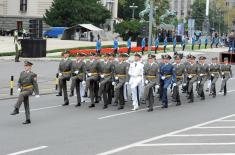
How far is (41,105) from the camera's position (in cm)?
2388

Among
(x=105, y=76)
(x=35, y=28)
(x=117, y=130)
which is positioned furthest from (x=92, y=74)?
(x=35, y=28)

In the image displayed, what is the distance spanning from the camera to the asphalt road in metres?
14.8

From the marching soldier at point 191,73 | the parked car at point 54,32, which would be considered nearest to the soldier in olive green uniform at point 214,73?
the marching soldier at point 191,73

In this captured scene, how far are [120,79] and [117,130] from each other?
555 centimetres

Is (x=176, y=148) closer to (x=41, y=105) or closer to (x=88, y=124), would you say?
(x=88, y=124)

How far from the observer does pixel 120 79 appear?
23.3 meters

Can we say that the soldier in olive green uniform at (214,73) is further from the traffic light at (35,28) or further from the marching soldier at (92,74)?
the traffic light at (35,28)

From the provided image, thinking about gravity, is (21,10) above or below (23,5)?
below

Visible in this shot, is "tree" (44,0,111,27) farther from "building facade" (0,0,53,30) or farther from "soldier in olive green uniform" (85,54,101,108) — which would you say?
"soldier in olive green uniform" (85,54,101,108)

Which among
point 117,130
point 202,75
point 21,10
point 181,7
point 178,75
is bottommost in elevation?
point 117,130

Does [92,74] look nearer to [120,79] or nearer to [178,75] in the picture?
[120,79]

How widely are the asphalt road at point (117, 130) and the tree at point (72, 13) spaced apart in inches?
2658

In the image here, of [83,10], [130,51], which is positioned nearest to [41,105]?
[130,51]

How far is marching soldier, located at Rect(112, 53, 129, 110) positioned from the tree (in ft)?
226
